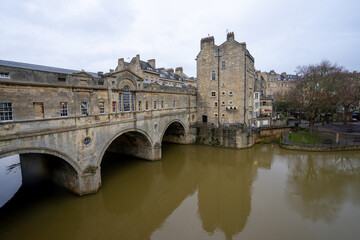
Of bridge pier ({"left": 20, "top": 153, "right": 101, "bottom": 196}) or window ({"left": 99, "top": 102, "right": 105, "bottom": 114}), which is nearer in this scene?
bridge pier ({"left": 20, "top": 153, "right": 101, "bottom": 196})

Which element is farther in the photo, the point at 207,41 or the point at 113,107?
the point at 207,41

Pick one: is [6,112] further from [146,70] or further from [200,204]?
[146,70]

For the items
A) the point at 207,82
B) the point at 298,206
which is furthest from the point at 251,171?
the point at 207,82

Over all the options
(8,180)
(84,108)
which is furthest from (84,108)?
(8,180)

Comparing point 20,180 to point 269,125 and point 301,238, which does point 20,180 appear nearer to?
point 301,238

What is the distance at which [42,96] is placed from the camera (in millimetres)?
9750

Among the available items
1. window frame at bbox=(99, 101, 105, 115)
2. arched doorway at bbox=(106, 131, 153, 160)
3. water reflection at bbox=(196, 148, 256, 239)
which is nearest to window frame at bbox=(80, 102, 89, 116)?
window frame at bbox=(99, 101, 105, 115)

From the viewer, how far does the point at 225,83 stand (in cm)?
2484

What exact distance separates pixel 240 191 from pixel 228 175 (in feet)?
9.53

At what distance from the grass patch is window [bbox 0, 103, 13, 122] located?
28.1 meters

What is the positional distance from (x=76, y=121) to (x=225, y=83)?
63.9 feet

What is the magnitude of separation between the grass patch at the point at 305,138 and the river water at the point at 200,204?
16.1ft

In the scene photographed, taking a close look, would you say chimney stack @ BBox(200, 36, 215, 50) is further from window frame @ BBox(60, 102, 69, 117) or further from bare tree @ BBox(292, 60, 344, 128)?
window frame @ BBox(60, 102, 69, 117)

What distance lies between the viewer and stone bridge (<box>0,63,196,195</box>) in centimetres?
885
